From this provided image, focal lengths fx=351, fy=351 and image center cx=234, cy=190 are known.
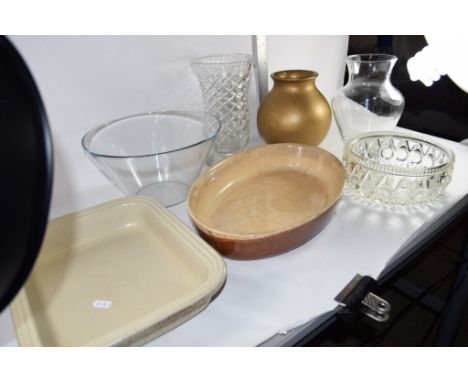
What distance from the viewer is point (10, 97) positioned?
262 mm

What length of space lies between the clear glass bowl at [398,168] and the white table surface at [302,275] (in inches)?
1.0

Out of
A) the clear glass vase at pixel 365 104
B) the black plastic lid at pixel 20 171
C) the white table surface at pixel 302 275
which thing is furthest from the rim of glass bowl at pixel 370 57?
the black plastic lid at pixel 20 171

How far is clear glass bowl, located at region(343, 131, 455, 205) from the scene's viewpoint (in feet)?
1.84

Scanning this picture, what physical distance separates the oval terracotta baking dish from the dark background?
0.44 metres

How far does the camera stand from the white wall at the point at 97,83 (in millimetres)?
558

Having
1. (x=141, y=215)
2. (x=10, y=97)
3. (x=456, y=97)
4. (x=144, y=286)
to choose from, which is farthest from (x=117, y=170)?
(x=456, y=97)

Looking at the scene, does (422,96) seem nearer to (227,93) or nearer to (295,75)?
(295,75)

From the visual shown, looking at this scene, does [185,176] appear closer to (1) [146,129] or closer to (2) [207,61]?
(1) [146,129]

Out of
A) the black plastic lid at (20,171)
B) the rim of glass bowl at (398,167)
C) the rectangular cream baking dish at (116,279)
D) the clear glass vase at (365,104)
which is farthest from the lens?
the clear glass vase at (365,104)

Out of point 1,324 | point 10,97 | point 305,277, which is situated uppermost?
point 10,97

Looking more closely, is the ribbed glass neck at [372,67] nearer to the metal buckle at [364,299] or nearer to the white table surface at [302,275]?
the white table surface at [302,275]

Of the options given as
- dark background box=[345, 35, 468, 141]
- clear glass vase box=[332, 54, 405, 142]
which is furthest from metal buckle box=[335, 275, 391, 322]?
dark background box=[345, 35, 468, 141]

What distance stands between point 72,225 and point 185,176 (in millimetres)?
211

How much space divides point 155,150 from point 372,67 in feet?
1.62
